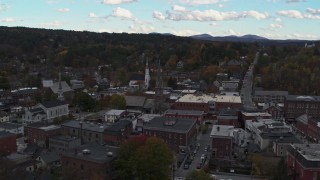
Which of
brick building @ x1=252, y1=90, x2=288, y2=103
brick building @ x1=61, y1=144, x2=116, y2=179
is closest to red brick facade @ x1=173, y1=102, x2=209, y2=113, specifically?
brick building @ x1=252, y1=90, x2=288, y2=103

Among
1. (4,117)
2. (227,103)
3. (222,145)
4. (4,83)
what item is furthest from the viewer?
(4,83)

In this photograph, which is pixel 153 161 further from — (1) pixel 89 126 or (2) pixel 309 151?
(1) pixel 89 126

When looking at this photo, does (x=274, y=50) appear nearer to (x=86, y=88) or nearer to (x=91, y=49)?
(x=91, y=49)

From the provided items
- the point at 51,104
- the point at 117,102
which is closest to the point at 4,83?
the point at 51,104

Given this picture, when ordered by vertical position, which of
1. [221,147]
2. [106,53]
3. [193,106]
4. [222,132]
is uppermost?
[106,53]

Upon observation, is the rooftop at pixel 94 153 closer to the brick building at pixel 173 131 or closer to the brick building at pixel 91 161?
the brick building at pixel 91 161

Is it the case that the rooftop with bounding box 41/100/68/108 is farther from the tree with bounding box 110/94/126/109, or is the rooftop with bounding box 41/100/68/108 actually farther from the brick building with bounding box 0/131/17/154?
the brick building with bounding box 0/131/17/154

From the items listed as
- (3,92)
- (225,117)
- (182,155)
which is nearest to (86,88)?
(3,92)
